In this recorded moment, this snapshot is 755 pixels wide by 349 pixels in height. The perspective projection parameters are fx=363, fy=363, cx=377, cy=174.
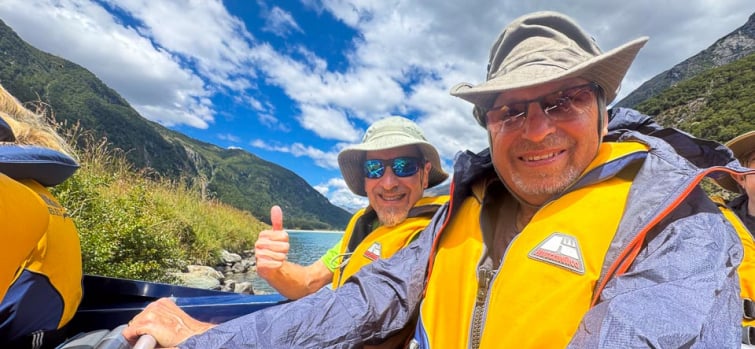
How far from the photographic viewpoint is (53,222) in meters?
1.65

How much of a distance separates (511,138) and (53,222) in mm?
2041

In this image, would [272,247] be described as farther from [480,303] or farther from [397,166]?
[480,303]

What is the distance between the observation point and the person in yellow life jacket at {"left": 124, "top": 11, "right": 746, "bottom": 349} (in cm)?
87

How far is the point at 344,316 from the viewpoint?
4.43 feet

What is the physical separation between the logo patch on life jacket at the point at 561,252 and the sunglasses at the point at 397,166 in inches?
52.5

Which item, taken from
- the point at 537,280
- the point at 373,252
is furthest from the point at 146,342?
the point at 537,280

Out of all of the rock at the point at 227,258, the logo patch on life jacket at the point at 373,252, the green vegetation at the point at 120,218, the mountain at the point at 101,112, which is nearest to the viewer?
the logo patch on life jacket at the point at 373,252

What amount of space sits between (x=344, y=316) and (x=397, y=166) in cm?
122

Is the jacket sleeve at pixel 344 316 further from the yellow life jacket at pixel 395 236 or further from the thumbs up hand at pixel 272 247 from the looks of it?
the thumbs up hand at pixel 272 247

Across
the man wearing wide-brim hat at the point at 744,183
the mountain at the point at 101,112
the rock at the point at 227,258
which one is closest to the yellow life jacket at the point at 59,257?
the man wearing wide-brim hat at the point at 744,183

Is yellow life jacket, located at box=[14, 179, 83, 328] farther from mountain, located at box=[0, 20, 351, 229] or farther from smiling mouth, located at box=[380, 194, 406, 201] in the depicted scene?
mountain, located at box=[0, 20, 351, 229]

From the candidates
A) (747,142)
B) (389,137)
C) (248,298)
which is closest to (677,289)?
(389,137)

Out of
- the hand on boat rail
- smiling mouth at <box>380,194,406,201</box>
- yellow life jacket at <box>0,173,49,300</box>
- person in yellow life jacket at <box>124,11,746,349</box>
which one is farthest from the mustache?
yellow life jacket at <box>0,173,49,300</box>

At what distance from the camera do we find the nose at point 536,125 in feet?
4.43
